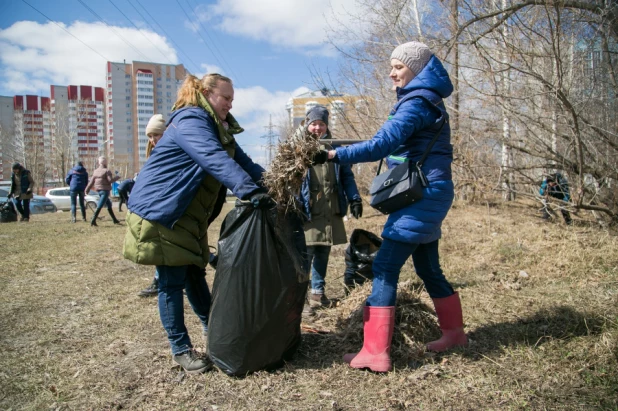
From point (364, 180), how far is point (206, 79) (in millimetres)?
Answer: 10653

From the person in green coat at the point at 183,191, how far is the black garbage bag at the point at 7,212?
10556 mm

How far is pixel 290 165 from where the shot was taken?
2.33 meters

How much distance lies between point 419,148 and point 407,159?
0.08 metres

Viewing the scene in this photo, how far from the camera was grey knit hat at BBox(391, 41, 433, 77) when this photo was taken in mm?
2359

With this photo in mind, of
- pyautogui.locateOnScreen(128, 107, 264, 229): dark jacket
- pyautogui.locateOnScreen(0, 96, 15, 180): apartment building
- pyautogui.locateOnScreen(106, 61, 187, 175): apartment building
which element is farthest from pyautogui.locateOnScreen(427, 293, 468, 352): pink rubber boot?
pyautogui.locateOnScreen(106, 61, 187, 175): apartment building

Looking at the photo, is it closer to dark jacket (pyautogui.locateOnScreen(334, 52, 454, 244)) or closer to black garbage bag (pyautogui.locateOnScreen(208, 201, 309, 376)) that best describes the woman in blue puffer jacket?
dark jacket (pyautogui.locateOnScreen(334, 52, 454, 244))

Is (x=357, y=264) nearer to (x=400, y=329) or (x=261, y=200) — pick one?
(x=400, y=329)

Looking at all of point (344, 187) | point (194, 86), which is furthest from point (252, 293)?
point (344, 187)

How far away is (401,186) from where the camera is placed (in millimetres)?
2258

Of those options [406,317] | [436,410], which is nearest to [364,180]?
[406,317]

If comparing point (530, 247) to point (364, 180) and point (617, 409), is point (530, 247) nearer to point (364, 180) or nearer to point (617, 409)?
point (617, 409)

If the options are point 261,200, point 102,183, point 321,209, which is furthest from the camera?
point 102,183

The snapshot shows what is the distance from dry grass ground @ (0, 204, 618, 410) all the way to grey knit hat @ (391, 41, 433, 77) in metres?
1.40

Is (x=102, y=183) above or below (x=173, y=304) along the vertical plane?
above
